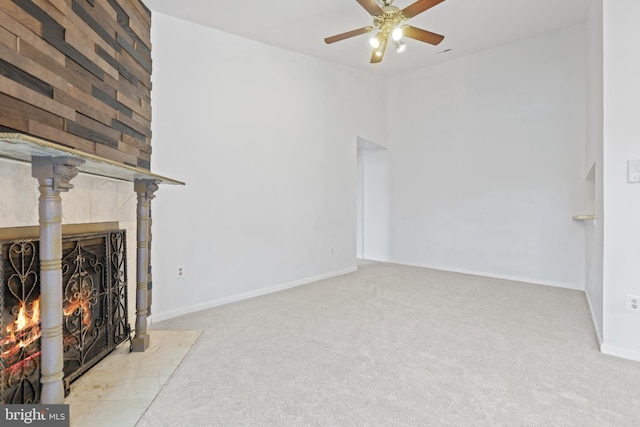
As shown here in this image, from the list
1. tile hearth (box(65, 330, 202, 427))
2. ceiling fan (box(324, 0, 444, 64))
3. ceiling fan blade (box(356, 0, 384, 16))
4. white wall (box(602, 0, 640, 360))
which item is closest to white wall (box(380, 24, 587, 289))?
white wall (box(602, 0, 640, 360))

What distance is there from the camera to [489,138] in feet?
16.5

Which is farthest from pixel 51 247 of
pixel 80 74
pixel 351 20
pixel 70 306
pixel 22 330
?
pixel 351 20

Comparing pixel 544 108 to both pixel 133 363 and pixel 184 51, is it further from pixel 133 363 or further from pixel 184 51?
pixel 133 363

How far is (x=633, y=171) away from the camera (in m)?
2.31

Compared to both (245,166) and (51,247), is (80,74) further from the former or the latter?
(245,166)

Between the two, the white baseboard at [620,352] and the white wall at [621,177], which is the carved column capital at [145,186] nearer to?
the white wall at [621,177]

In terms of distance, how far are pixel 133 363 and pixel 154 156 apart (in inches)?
71.6

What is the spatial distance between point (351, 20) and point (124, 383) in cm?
390

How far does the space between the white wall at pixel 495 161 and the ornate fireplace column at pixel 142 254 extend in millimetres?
4586

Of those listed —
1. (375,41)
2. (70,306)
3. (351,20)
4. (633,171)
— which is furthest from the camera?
(351,20)

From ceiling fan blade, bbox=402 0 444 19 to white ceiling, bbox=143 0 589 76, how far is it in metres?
0.76

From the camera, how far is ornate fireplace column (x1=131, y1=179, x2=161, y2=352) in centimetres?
234

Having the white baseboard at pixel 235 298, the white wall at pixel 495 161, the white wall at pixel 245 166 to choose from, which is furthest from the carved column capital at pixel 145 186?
the white wall at pixel 495 161

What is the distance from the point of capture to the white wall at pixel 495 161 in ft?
14.4
